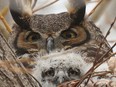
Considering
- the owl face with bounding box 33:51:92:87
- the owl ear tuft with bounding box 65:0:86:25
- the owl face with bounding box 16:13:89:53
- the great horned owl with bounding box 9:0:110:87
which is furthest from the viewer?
the owl ear tuft with bounding box 65:0:86:25

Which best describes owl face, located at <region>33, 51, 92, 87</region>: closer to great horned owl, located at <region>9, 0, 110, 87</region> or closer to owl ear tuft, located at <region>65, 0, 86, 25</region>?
great horned owl, located at <region>9, 0, 110, 87</region>

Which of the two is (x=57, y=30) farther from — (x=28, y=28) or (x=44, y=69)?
(x=44, y=69)

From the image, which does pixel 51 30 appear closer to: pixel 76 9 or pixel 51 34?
pixel 51 34

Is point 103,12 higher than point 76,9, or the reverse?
point 103,12

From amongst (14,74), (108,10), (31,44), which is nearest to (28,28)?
(31,44)

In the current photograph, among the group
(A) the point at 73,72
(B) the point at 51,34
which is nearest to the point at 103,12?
(A) the point at 73,72

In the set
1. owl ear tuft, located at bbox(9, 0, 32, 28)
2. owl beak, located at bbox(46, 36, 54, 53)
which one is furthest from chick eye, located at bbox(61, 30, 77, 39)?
owl ear tuft, located at bbox(9, 0, 32, 28)

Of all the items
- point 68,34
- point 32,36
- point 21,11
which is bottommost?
point 68,34
